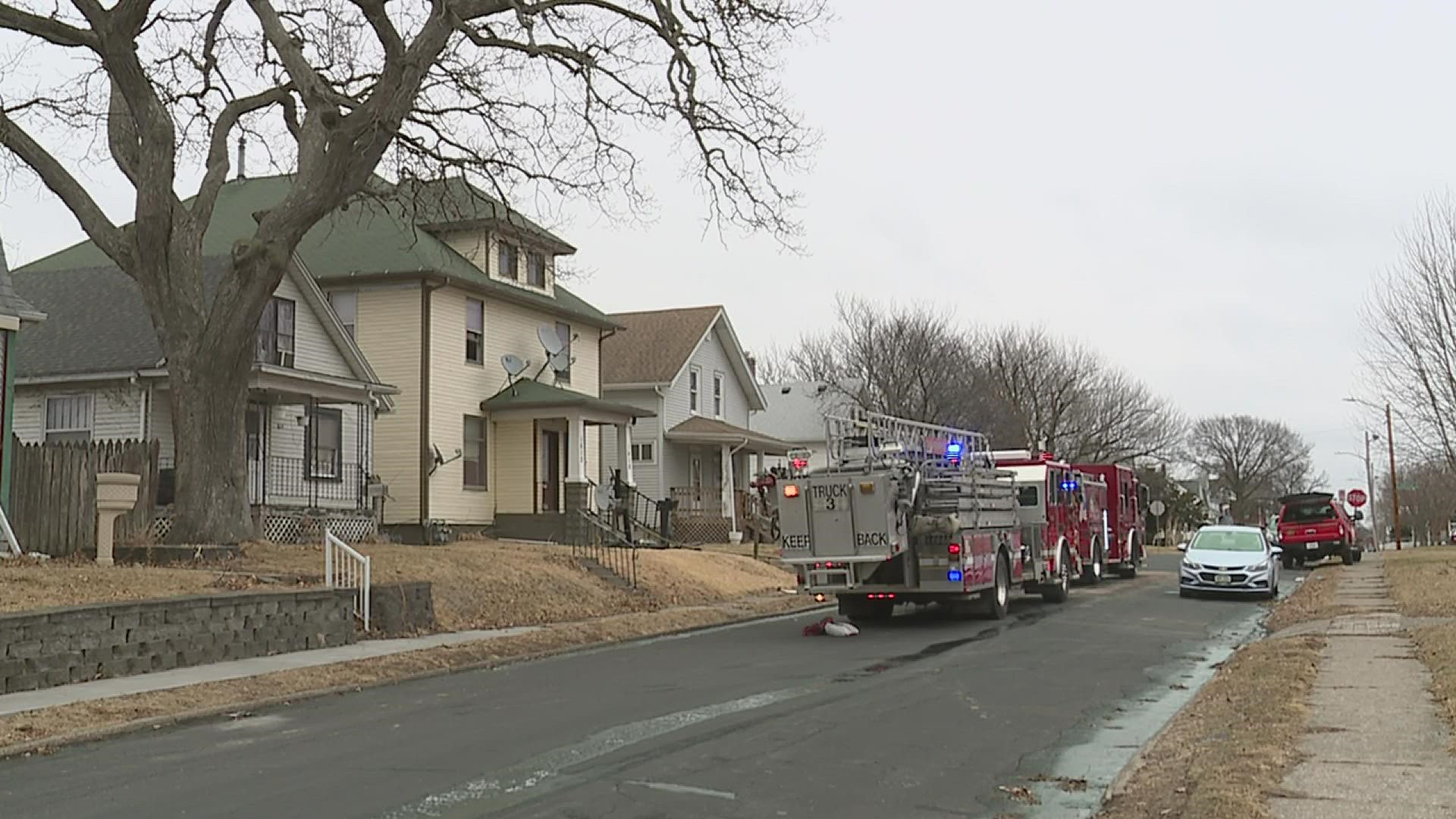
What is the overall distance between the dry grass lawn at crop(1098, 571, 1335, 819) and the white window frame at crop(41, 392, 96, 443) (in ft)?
70.9

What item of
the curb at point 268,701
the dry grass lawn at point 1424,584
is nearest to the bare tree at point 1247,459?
the dry grass lawn at point 1424,584

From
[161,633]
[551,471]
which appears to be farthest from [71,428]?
[161,633]

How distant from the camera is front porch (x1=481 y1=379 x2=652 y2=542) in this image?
32.8m

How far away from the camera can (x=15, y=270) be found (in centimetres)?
3303

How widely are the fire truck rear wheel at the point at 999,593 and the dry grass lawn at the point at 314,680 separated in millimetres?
4103

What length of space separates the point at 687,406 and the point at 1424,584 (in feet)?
81.1

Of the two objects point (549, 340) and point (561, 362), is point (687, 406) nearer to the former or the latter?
point (561, 362)

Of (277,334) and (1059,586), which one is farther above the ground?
(277,334)

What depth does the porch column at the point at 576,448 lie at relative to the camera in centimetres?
3338

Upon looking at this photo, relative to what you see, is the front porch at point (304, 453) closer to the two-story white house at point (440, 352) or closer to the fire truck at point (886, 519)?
the two-story white house at point (440, 352)

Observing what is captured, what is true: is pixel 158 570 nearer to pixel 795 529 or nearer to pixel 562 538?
pixel 795 529

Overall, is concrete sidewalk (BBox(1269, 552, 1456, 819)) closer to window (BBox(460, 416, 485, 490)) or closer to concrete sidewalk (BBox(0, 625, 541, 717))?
concrete sidewalk (BBox(0, 625, 541, 717))

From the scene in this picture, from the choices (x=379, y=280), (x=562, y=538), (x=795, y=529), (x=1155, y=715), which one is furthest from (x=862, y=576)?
(x=379, y=280)

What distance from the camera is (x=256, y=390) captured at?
26.2m
